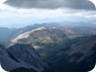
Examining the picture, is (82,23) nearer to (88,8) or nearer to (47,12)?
(88,8)

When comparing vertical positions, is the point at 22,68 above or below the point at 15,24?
below

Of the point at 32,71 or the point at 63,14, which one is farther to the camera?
the point at 63,14

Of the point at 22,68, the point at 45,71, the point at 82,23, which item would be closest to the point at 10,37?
the point at 22,68

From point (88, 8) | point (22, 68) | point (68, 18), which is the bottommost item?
point (22, 68)

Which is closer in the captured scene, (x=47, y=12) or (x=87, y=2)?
(x=87, y=2)

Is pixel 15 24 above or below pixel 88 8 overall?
below

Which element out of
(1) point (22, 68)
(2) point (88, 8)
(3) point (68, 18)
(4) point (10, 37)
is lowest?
(1) point (22, 68)

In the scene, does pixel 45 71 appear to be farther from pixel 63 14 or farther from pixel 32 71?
pixel 63 14

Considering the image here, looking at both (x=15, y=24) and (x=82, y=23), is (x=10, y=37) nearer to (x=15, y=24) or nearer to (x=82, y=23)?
(x=15, y=24)

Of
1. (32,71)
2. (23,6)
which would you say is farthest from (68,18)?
(32,71)
